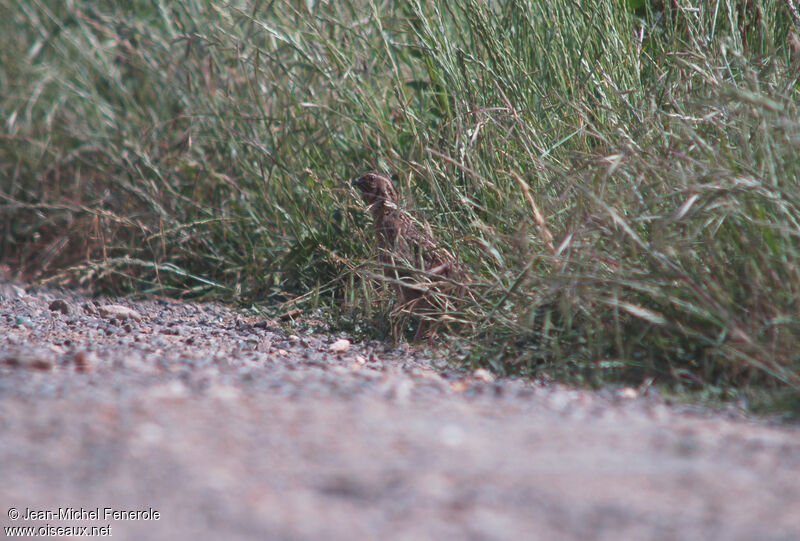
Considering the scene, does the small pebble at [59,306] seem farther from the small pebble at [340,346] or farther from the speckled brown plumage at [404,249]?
the speckled brown plumage at [404,249]

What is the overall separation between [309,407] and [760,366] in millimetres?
1174

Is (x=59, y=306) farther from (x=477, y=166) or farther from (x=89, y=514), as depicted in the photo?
(x=89, y=514)

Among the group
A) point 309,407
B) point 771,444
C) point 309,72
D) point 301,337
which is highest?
point 309,72

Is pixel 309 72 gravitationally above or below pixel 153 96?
above


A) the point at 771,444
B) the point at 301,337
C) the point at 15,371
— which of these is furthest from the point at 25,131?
the point at 771,444

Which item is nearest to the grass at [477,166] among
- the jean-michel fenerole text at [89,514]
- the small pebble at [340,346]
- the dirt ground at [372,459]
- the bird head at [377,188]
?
the bird head at [377,188]

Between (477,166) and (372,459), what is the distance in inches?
72.0

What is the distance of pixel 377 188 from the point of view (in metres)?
3.49

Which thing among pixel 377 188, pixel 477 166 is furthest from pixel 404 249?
pixel 477 166

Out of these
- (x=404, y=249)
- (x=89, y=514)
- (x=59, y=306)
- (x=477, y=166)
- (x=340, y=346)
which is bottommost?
(x=59, y=306)

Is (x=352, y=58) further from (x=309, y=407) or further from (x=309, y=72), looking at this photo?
(x=309, y=407)

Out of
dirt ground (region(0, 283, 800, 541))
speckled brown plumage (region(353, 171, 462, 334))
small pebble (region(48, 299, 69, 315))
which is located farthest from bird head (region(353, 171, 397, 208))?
small pebble (region(48, 299, 69, 315))

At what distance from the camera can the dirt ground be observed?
141 centimetres

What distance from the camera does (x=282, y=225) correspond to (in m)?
4.14
